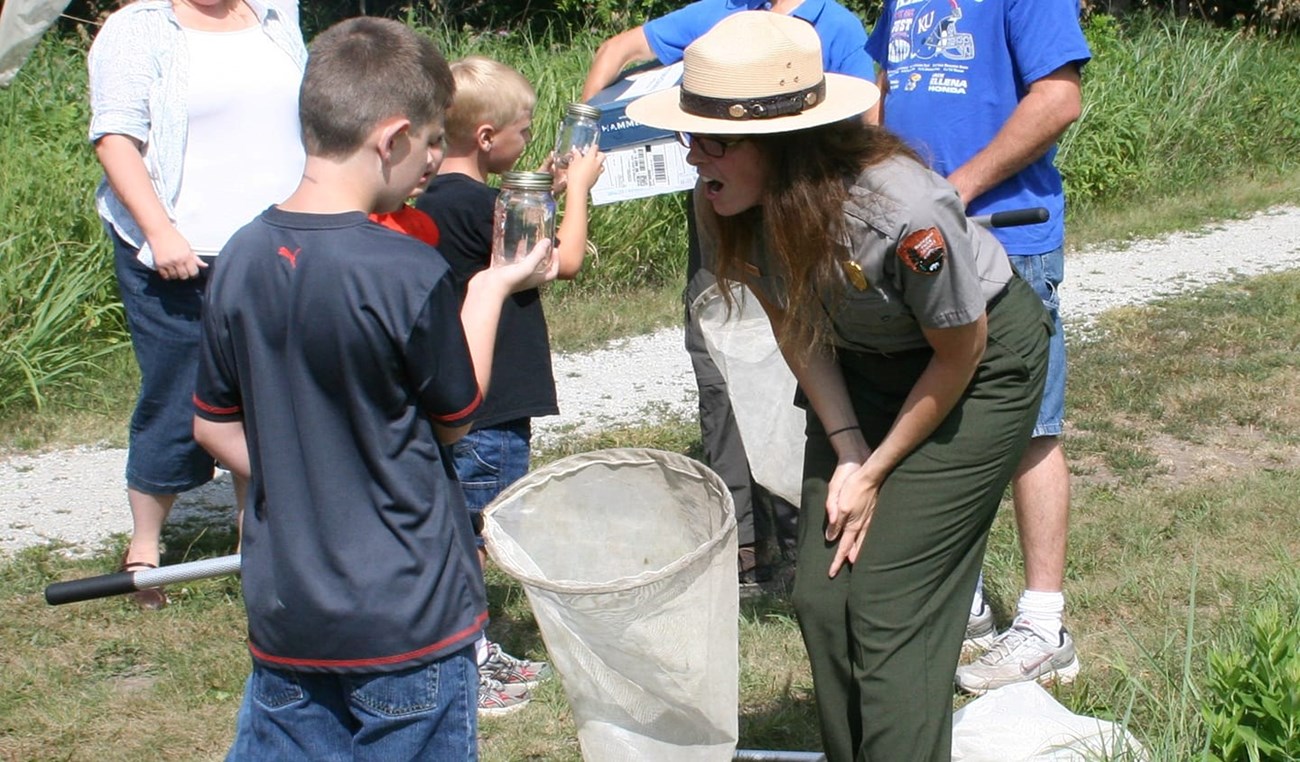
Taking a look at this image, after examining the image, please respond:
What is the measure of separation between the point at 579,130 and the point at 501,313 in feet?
1.71

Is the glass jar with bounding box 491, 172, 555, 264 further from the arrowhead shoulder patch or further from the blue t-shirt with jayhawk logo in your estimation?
the blue t-shirt with jayhawk logo

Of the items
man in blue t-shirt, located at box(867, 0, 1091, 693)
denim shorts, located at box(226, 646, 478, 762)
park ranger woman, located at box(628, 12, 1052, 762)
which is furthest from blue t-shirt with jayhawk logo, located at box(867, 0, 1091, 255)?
denim shorts, located at box(226, 646, 478, 762)

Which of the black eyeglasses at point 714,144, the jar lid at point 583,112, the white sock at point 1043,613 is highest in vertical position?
the black eyeglasses at point 714,144

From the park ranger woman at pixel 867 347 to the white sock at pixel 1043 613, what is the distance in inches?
36.0

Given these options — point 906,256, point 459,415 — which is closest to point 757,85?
point 906,256

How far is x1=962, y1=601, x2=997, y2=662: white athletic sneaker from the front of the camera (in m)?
3.88

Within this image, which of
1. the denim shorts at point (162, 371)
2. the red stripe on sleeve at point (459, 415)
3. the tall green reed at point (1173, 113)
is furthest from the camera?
the tall green reed at point (1173, 113)

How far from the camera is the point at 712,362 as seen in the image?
4.37m

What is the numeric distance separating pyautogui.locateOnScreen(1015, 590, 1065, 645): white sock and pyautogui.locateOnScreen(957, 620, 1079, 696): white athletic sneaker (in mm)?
15

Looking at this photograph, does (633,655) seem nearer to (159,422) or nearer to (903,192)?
Result: (903,192)

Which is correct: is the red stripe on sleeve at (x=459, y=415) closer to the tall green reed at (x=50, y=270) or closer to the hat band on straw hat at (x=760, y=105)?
the hat band on straw hat at (x=760, y=105)

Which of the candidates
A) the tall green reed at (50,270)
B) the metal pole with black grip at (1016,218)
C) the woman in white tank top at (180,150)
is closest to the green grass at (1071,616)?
the woman in white tank top at (180,150)

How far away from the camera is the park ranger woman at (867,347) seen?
2.58m

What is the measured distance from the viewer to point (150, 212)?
396 centimetres
